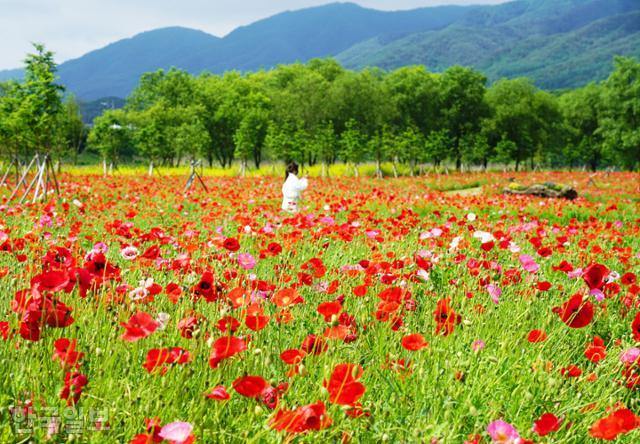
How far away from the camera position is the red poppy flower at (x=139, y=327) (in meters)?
1.49

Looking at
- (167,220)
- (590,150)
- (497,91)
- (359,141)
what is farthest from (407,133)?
(167,220)

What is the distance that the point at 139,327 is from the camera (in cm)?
152

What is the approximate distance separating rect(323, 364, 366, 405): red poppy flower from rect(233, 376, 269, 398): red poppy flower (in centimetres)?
20

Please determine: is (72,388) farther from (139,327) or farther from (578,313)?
(578,313)

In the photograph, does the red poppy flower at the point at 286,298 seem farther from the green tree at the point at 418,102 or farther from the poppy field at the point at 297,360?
the green tree at the point at 418,102

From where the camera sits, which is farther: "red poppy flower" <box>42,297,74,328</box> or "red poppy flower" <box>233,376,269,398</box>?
"red poppy flower" <box>42,297,74,328</box>

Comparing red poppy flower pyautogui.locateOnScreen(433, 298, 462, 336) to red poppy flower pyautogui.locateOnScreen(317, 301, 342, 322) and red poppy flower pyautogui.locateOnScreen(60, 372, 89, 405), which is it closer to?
red poppy flower pyautogui.locateOnScreen(317, 301, 342, 322)

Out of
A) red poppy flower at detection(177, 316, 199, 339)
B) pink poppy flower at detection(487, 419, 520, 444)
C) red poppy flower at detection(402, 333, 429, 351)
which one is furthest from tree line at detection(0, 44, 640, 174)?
pink poppy flower at detection(487, 419, 520, 444)

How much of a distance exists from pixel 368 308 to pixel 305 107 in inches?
1898

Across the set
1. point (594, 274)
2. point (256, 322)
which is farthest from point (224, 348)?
point (594, 274)

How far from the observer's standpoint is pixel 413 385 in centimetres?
226

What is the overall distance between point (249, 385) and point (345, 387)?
27 centimetres

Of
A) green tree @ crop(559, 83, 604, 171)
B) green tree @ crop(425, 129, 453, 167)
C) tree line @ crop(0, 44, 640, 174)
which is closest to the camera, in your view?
tree line @ crop(0, 44, 640, 174)

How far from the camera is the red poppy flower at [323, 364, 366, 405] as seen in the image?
1348mm
